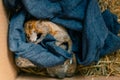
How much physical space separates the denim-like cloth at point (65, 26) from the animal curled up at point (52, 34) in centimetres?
2

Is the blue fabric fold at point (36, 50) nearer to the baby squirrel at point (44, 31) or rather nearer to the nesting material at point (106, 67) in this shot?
the baby squirrel at point (44, 31)

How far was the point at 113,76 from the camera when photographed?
3.27ft

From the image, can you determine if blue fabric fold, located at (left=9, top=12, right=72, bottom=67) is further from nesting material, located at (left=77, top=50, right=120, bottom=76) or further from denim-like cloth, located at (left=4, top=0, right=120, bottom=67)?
nesting material, located at (left=77, top=50, right=120, bottom=76)

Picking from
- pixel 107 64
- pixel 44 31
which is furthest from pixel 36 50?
pixel 107 64

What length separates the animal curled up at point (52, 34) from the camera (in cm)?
92

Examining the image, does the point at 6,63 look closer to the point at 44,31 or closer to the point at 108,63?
the point at 44,31

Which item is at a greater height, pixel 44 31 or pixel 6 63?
pixel 44 31

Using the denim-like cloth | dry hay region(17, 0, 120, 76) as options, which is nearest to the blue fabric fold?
the denim-like cloth

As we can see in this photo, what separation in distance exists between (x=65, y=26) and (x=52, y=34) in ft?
0.19

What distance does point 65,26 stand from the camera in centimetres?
91

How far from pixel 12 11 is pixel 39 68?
0.26 metres

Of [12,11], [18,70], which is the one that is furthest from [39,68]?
[12,11]

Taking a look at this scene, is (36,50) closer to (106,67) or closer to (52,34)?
(52,34)

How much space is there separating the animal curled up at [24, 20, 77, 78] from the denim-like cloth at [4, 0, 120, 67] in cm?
2
